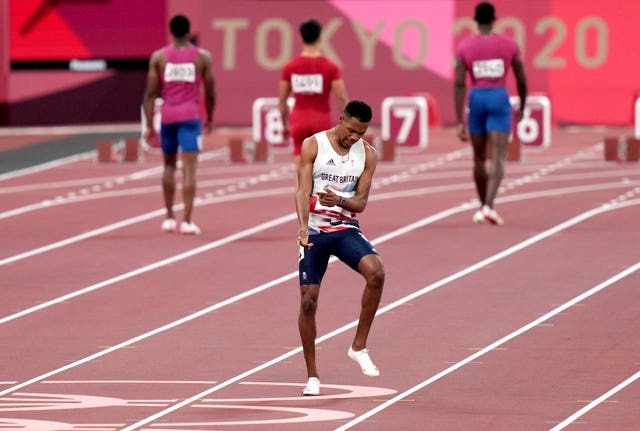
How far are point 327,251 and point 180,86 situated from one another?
292 inches

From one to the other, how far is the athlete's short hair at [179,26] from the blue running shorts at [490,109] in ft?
9.76

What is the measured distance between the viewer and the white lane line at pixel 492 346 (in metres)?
9.43

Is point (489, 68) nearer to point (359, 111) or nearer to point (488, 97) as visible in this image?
point (488, 97)

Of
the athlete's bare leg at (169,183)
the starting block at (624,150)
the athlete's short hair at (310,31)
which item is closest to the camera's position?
the athlete's short hair at (310,31)

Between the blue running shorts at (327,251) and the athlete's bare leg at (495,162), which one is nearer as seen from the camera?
the blue running shorts at (327,251)

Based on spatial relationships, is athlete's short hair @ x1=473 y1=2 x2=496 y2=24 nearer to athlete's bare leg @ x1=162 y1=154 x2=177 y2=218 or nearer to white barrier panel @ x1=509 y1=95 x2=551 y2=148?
athlete's bare leg @ x1=162 y1=154 x2=177 y2=218

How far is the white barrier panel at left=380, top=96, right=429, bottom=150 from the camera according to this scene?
28578 mm

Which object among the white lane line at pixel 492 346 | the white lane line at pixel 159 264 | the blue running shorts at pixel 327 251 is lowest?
the white lane line at pixel 159 264

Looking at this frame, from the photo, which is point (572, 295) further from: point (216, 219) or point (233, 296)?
point (216, 219)

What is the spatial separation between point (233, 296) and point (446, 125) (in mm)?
20294

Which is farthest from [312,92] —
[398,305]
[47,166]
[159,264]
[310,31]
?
[47,166]

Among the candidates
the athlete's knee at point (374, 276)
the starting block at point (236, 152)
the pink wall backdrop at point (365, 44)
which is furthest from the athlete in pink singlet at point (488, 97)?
the pink wall backdrop at point (365, 44)

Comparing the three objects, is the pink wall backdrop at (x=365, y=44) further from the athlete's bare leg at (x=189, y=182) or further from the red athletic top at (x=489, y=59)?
the athlete's bare leg at (x=189, y=182)

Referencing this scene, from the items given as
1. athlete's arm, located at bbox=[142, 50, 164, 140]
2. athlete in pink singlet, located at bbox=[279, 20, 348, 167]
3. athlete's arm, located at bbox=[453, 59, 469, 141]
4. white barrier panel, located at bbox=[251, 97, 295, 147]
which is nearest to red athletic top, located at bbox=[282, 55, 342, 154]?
athlete in pink singlet, located at bbox=[279, 20, 348, 167]
